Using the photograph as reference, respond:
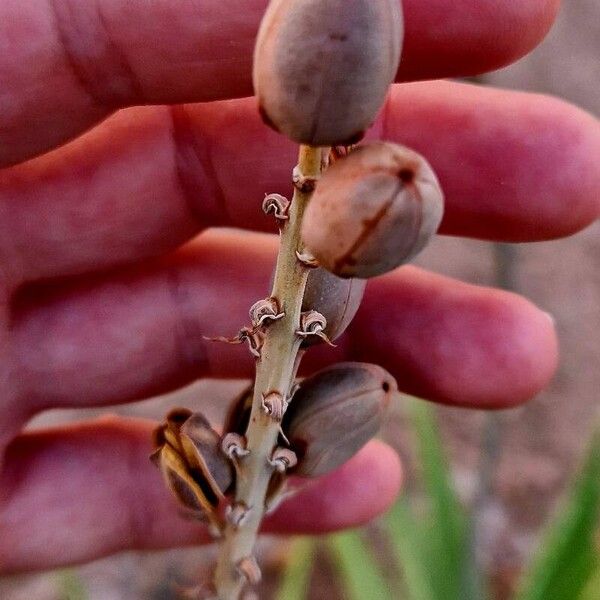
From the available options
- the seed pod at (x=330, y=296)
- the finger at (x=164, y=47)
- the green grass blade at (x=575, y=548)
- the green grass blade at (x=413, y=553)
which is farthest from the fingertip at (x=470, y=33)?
the green grass blade at (x=413, y=553)

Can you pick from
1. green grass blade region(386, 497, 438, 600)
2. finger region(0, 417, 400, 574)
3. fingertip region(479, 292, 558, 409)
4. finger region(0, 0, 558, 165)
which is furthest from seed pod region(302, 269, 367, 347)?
green grass blade region(386, 497, 438, 600)

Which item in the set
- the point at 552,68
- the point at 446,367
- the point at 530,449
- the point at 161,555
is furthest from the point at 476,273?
the point at 446,367

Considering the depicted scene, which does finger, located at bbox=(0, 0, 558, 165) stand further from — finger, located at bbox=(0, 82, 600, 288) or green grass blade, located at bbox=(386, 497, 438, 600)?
green grass blade, located at bbox=(386, 497, 438, 600)

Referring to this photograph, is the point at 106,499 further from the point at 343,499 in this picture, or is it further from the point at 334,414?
the point at 334,414

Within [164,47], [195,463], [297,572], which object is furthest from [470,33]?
[297,572]

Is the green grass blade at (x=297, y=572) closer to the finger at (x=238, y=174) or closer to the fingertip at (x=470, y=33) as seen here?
the finger at (x=238, y=174)

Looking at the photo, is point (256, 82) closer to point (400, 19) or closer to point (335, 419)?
point (400, 19)
